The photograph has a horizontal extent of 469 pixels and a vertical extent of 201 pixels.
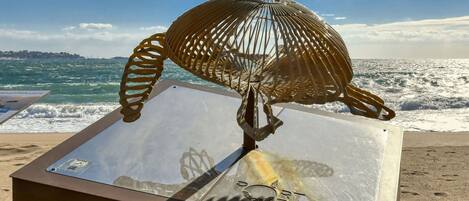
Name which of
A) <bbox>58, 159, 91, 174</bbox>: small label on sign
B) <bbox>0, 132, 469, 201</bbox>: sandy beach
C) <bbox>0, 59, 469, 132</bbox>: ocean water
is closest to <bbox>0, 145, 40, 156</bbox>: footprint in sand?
<bbox>0, 132, 469, 201</bbox>: sandy beach

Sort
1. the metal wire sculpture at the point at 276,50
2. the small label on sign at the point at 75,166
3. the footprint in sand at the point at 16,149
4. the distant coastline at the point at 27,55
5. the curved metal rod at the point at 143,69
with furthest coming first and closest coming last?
the distant coastline at the point at 27,55, the footprint in sand at the point at 16,149, the curved metal rod at the point at 143,69, the small label on sign at the point at 75,166, the metal wire sculpture at the point at 276,50

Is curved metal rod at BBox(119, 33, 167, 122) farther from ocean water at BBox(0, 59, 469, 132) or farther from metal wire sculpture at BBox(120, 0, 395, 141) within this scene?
ocean water at BBox(0, 59, 469, 132)

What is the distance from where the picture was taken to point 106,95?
42.1 feet

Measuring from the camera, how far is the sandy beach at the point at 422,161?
3965mm

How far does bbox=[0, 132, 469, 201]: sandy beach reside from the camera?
156 inches

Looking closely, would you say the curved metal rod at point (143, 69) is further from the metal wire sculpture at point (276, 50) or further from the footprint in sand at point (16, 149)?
the footprint in sand at point (16, 149)

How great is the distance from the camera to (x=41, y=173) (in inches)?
81.6

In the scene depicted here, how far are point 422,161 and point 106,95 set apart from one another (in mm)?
9151

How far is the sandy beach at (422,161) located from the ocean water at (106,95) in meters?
0.93

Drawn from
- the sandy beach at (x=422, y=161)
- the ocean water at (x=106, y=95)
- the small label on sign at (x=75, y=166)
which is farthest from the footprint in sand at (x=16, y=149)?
the small label on sign at (x=75, y=166)

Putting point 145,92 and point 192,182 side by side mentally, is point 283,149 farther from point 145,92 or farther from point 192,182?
point 145,92

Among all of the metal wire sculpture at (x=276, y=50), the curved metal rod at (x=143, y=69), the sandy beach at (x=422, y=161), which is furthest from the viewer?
the sandy beach at (x=422, y=161)

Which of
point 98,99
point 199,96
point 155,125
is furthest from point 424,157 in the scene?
point 98,99

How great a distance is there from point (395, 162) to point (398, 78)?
49.1 ft
